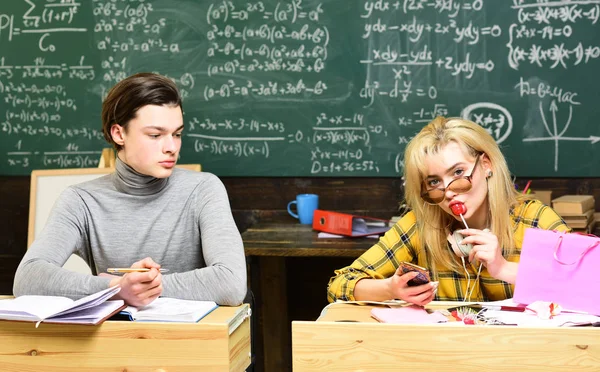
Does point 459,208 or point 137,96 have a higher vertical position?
point 137,96

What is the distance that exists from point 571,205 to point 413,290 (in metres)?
1.54

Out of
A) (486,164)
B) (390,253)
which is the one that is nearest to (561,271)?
(486,164)

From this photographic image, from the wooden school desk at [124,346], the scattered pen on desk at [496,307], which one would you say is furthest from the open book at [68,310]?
the scattered pen on desk at [496,307]

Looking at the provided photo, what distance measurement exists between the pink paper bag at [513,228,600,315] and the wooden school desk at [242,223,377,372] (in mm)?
1299

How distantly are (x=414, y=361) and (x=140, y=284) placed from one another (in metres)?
0.67

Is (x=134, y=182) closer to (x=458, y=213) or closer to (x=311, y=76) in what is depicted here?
(x=458, y=213)

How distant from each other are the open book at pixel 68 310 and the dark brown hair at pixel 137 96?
648mm

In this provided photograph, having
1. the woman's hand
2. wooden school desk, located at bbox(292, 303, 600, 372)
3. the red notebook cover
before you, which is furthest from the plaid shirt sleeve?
the red notebook cover

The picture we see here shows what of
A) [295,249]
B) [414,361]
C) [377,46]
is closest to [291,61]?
[377,46]

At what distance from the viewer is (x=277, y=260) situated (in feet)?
10.8

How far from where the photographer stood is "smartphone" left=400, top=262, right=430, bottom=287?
1828 millimetres

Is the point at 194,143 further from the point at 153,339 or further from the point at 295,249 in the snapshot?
the point at 153,339

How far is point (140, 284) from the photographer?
179 cm

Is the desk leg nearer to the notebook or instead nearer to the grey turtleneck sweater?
the grey turtleneck sweater
